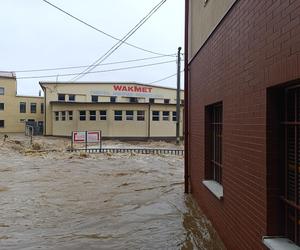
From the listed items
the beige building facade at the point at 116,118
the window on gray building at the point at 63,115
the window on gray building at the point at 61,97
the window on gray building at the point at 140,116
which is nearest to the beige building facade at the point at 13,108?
the window on gray building at the point at 61,97

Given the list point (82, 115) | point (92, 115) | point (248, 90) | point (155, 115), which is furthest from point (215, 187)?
point (82, 115)

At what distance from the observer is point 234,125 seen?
18.3 feet

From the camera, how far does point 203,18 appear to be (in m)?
8.62

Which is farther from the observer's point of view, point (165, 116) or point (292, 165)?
point (165, 116)

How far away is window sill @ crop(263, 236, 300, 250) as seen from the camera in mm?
3725

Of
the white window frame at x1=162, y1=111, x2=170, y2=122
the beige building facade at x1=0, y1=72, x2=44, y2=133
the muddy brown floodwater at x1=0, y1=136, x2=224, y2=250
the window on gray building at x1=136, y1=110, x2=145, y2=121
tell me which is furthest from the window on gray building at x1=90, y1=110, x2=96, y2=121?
the muddy brown floodwater at x1=0, y1=136, x2=224, y2=250

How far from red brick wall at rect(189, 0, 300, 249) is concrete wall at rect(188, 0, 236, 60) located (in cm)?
25

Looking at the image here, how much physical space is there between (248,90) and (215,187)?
2874 mm

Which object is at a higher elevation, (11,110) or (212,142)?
(11,110)

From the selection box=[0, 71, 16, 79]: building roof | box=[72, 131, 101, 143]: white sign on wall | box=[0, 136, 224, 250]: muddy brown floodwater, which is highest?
box=[0, 71, 16, 79]: building roof

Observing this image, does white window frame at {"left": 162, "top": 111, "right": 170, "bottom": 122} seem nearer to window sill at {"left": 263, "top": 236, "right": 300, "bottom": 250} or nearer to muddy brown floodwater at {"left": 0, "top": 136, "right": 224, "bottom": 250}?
muddy brown floodwater at {"left": 0, "top": 136, "right": 224, "bottom": 250}

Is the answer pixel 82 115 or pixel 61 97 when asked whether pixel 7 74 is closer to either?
pixel 61 97

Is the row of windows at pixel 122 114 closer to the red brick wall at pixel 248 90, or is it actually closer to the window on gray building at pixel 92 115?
the window on gray building at pixel 92 115

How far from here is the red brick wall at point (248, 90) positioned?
367 centimetres
